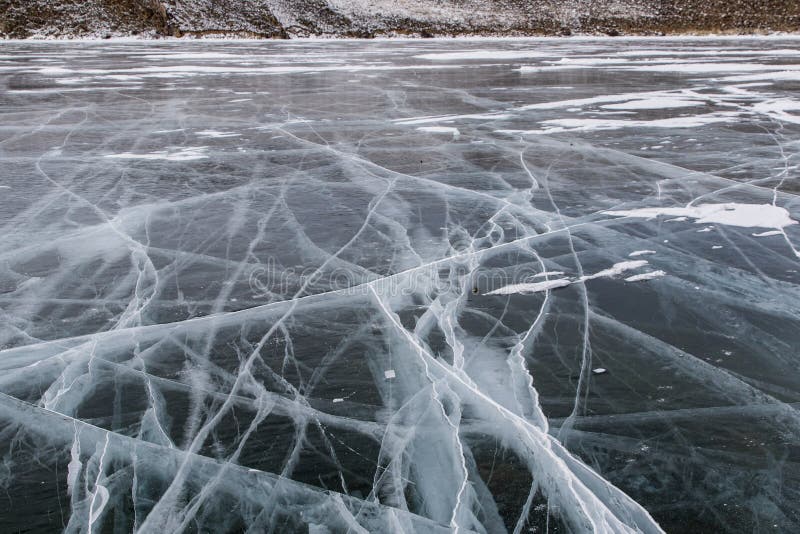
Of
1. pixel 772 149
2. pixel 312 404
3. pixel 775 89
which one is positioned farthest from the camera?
pixel 775 89

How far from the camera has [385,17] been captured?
37.7m

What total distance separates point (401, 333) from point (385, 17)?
3665cm

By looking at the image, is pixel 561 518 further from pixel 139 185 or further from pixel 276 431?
pixel 139 185

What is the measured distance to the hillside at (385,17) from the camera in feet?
111

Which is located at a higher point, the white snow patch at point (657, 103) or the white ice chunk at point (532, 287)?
the white ice chunk at point (532, 287)

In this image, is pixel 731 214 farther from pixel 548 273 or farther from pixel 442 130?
pixel 442 130

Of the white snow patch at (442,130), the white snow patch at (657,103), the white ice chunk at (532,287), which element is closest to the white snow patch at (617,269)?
the white ice chunk at (532,287)

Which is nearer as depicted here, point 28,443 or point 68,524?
point 68,524

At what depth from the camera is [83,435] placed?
2.76 metres

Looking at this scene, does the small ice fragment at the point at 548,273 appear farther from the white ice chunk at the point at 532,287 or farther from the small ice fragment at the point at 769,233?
the small ice fragment at the point at 769,233

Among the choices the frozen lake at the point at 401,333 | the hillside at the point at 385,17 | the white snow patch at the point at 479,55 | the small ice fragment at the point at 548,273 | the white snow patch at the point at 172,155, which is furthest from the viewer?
the hillside at the point at 385,17

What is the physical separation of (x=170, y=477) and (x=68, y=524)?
364 millimetres

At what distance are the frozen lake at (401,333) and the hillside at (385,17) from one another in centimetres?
2901

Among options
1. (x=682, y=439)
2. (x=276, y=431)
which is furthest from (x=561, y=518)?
(x=276, y=431)
